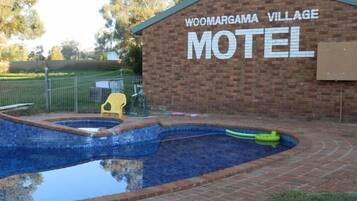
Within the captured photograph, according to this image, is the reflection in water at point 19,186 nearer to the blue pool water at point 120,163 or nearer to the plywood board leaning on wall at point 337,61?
the blue pool water at point 120,163

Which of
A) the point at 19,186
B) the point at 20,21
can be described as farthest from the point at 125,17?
the point at 19,186

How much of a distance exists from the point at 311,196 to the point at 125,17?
36.9 metres

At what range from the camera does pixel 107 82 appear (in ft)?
56.1

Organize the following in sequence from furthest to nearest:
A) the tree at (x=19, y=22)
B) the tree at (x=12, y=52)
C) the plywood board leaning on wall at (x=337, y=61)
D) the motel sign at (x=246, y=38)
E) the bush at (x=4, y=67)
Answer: the bush at (x=4, y=67), the tree at (x=12, y=52), the tree at (x=19, y=22), the motel sign at (x=246, y=38), the plywood board leaning on wall at (x=337, y=61)

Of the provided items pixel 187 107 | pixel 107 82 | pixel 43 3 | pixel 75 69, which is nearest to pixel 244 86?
pixel 187 107

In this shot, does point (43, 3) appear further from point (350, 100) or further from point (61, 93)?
point (350, 100)

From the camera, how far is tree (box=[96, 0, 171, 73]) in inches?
1378

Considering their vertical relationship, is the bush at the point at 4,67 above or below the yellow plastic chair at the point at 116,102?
above

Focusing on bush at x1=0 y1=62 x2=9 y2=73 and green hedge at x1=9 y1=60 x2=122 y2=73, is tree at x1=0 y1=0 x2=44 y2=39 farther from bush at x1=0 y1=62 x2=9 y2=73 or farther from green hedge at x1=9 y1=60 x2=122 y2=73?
green hedge at x1=9 y1=60 x2=122 y2=73

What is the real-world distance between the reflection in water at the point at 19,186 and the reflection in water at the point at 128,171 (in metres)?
1.30

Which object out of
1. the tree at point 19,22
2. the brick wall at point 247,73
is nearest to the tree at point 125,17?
the tree at point 19,22

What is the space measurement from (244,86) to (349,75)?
3.06m

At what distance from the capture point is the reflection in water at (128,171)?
23.6 ft

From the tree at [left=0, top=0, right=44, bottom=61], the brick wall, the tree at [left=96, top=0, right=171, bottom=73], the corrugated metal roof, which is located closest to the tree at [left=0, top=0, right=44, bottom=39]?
the tree at [left=0, top=0, right=44, bottom=61]
